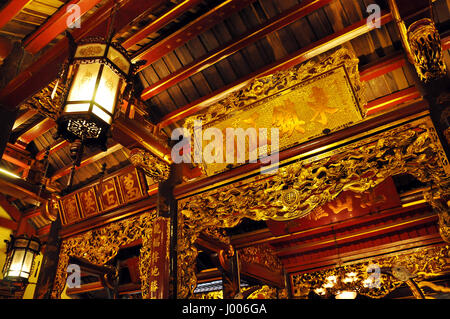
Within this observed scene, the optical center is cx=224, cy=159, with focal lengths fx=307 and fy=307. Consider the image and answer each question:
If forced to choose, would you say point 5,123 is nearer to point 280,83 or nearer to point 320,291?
point 280,83

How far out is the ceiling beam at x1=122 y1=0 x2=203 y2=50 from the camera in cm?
295

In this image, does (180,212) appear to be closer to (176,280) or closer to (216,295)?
(176,280)

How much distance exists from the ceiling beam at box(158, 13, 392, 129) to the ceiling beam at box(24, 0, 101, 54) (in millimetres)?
1514

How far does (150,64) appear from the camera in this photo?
3.73 m

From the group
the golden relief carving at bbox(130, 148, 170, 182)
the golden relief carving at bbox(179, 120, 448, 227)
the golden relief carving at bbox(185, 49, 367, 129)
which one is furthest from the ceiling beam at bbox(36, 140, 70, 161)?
the golden relief carving at bbox(179, 120, 448, 227)

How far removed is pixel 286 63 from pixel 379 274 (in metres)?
4.82

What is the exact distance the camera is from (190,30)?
10.4ft

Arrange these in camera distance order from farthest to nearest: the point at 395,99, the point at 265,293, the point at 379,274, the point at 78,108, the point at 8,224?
1. the point at 8,224
2. the point at 265,293
3. the point at 379,274
4. the point at 395,99
5. the point at 78,108

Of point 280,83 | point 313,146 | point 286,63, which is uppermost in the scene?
point 286,63

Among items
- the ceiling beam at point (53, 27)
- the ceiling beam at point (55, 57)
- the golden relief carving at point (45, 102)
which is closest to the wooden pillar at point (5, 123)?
the ceiling beam at point (55, 57)

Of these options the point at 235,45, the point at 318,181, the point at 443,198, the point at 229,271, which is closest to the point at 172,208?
the point at 318,181

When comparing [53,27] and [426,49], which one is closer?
[426,49]

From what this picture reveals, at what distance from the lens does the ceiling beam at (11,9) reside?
2.88 m

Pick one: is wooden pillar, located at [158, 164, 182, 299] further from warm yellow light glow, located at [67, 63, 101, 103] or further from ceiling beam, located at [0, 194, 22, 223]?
ceiling beam, located at [0, 194, 22, 223]
